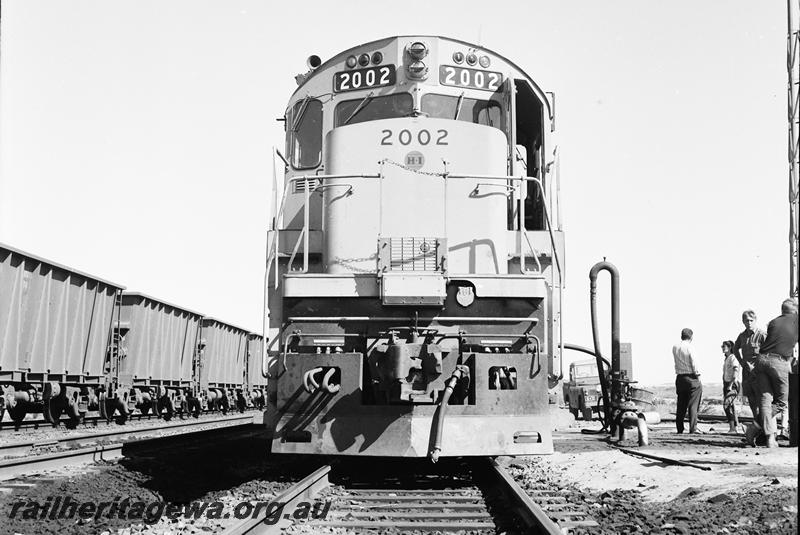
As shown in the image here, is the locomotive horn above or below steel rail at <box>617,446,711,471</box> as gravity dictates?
above

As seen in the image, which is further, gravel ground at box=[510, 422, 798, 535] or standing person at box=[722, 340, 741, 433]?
standing person at box=[722, 340, 741, 433]

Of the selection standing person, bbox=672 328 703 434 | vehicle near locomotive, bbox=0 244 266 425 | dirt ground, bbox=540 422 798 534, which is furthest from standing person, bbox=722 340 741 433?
vehicle near locomotive, bbox=0 244 266 425

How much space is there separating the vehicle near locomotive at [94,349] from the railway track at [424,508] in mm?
8291

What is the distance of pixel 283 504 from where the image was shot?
18.8ft

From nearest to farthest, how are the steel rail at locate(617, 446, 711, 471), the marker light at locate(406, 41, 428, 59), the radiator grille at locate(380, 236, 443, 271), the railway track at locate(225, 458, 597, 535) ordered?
the railway track at locate(225, 458, 597, 535)
the radiator grille at locate(380, 236, 443, 271)
the steel rail at locate(617, 446, 711, 471)
the marker light at locate(406, 41, 428, 59)

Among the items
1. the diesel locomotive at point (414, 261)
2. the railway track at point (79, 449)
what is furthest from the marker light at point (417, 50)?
the railway track at point (79, 449)

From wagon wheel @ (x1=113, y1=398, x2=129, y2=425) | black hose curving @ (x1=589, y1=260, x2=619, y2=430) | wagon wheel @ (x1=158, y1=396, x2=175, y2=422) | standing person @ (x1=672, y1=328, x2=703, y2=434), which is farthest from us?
wagon wheel @ (x1=158, y1=396, x2=175, y2=422)

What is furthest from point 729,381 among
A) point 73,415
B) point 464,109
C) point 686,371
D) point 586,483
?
point 73,415

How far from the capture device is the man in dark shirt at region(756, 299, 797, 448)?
930 centimetres

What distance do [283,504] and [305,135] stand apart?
14.8ft

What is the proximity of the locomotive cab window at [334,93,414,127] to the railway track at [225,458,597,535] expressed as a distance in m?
3.59

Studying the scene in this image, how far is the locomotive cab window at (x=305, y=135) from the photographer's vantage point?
8.95 metres

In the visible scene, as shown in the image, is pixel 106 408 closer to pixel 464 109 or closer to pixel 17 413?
pixel 17 413

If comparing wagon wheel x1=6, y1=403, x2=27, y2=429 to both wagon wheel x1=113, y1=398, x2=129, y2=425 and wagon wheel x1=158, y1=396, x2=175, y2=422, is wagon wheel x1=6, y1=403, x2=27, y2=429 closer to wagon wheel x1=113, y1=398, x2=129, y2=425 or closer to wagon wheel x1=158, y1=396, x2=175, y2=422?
wagon wheel x1=113, y1=398, x2=129, y2=425
